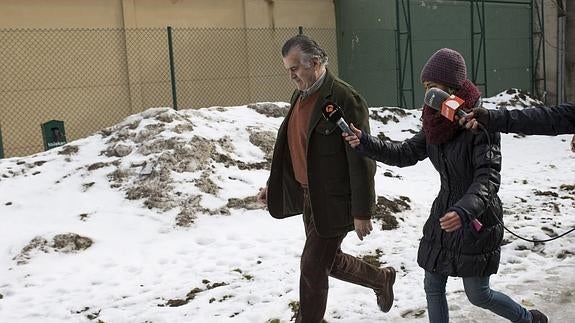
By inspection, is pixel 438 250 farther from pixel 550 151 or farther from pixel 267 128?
pixel 550 151

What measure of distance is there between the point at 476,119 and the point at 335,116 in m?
0.77

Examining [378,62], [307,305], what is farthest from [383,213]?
[378,62]

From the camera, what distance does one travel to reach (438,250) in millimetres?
3123

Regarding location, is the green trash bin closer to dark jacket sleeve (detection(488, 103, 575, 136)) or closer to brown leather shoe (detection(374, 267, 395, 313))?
brown leather shoe (detection(374, 267, 395, 313))

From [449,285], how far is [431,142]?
1.94m

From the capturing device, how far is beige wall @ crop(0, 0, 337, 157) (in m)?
11.7

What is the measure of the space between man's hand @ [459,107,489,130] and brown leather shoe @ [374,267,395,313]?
1.46 metres

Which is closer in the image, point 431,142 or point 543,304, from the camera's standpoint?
point 431,142

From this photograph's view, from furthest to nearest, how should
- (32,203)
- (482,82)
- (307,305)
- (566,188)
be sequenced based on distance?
(482,82) → (566,188) → (32,203) → (307,305)

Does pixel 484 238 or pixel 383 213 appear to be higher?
pixel 484 238

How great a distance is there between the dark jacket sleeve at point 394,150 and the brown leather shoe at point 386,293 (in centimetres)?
91

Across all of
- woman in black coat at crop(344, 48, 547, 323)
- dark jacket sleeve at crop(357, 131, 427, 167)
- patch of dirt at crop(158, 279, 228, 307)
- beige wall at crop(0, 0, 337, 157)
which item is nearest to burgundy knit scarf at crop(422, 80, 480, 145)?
woman in black coat at crop(344, 48, 547, 323)

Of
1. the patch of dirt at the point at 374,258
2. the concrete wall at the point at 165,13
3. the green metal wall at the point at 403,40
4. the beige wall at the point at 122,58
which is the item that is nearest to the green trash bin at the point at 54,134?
the beige wall at the point at 122,58

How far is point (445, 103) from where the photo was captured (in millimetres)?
2850
